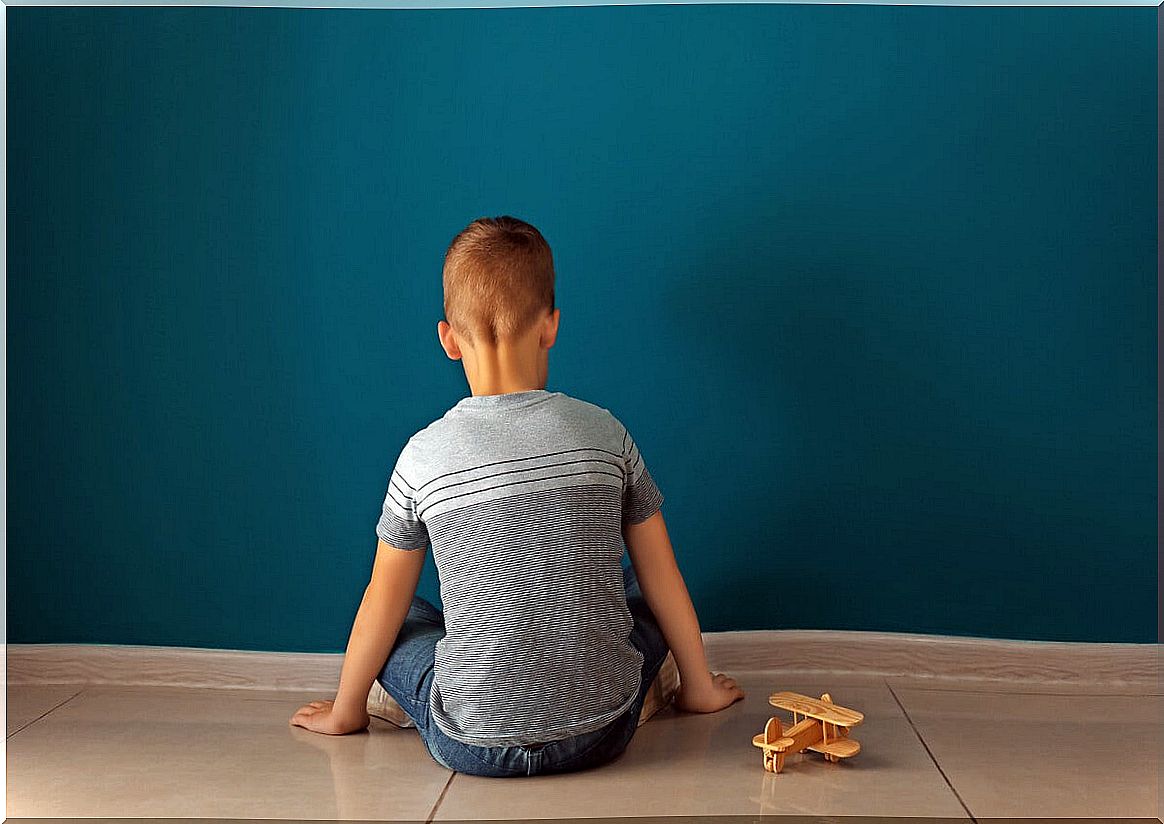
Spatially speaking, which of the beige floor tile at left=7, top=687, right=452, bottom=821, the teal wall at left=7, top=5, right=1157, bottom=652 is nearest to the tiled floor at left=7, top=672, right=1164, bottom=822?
the beige floor tile at left=7, top=687, right=452, bottom=821

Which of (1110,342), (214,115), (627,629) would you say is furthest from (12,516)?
(1110,342)

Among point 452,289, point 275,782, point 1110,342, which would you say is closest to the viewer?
point 275,782

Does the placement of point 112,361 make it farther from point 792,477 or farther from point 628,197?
point 792,477

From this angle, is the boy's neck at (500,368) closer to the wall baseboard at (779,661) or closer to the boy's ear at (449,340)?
the boy's ear at (449,340)

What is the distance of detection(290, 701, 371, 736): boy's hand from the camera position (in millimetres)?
1250

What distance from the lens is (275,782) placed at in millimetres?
1094

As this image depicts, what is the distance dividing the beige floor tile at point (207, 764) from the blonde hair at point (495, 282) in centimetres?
45

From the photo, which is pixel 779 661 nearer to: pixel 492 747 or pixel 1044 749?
pixel 1044 749

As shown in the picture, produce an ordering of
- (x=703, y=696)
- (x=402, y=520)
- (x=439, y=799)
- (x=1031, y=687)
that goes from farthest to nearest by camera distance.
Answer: (x=1031, y=687) → (x=703, y=696) → (x=402, y=520) → (x=439, y=799)

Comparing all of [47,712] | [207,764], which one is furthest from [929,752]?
[47,712]

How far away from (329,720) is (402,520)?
0.87 feet

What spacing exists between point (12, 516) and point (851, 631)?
3.58 ft

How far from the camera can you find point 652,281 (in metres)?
1.45

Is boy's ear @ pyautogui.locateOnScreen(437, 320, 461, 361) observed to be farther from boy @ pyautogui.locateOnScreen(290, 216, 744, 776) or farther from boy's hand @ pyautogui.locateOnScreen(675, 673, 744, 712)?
boy's hand @ pyautogui.locateOnScreen(675, 673, 744, 712)
